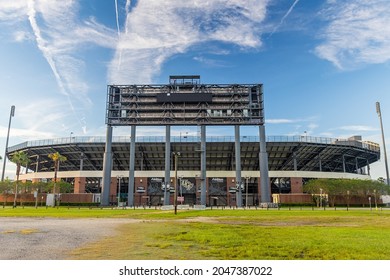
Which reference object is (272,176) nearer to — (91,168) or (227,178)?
(227,178)

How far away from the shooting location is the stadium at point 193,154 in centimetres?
6625

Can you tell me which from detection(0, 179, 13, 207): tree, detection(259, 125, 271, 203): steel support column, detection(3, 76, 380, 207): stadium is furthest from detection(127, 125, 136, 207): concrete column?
detection(0, 179, 13, 207): tree

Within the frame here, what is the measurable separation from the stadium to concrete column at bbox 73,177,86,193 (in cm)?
25

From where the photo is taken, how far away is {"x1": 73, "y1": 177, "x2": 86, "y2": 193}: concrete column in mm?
79512

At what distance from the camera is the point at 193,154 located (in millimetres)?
86625

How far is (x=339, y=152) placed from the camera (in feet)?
286

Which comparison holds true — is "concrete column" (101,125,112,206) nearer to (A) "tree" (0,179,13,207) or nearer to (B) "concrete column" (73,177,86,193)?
(B) "concrete column" (73,177,86,193)

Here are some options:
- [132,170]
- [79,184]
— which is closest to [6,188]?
[79,184]

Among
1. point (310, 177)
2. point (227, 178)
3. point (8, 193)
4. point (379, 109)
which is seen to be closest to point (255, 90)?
point (227, 178)

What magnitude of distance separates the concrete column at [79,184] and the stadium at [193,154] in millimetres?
248

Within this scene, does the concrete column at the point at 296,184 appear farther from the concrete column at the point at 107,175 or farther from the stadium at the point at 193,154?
the concrete column at the point at 107,175

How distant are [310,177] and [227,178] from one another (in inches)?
872

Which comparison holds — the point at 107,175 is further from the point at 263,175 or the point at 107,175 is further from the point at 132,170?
the point at 263,175

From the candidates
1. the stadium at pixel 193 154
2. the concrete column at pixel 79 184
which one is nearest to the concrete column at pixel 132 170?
the stadium at pixel 193 154
